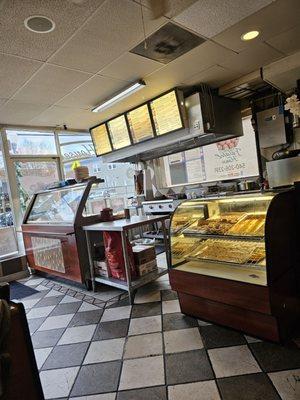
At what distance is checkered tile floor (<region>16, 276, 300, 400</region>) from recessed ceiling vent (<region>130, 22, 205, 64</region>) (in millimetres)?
2805

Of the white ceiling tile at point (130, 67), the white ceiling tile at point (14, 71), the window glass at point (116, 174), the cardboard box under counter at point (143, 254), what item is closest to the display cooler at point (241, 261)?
the cardboard box under counter at point (143, 254)

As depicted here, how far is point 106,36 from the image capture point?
2.60 meters

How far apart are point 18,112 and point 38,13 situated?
2.60 meters

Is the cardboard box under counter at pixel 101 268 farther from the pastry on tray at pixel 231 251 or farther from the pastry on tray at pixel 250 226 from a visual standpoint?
the pastry on tray at pixel 250 226

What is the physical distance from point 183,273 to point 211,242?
17.8 inches

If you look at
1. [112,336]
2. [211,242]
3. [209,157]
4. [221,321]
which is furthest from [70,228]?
[209,157]

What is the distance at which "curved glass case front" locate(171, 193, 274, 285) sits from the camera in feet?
7.25

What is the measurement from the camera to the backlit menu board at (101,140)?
5.53m

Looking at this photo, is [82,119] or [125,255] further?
[82,119]

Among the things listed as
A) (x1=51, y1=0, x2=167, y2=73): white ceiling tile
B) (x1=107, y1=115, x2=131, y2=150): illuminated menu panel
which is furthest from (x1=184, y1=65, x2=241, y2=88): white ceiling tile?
(x1=107, y1=115, x2=131, y2=150): illuminated menu panel

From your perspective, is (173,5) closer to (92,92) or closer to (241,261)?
(92,92)

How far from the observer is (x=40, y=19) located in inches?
87.7

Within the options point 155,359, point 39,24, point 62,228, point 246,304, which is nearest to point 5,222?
point 62,228

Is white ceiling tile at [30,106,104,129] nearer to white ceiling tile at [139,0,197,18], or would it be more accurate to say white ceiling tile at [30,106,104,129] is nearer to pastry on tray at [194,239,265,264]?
white ceiling tile at [139,0,197,18]
